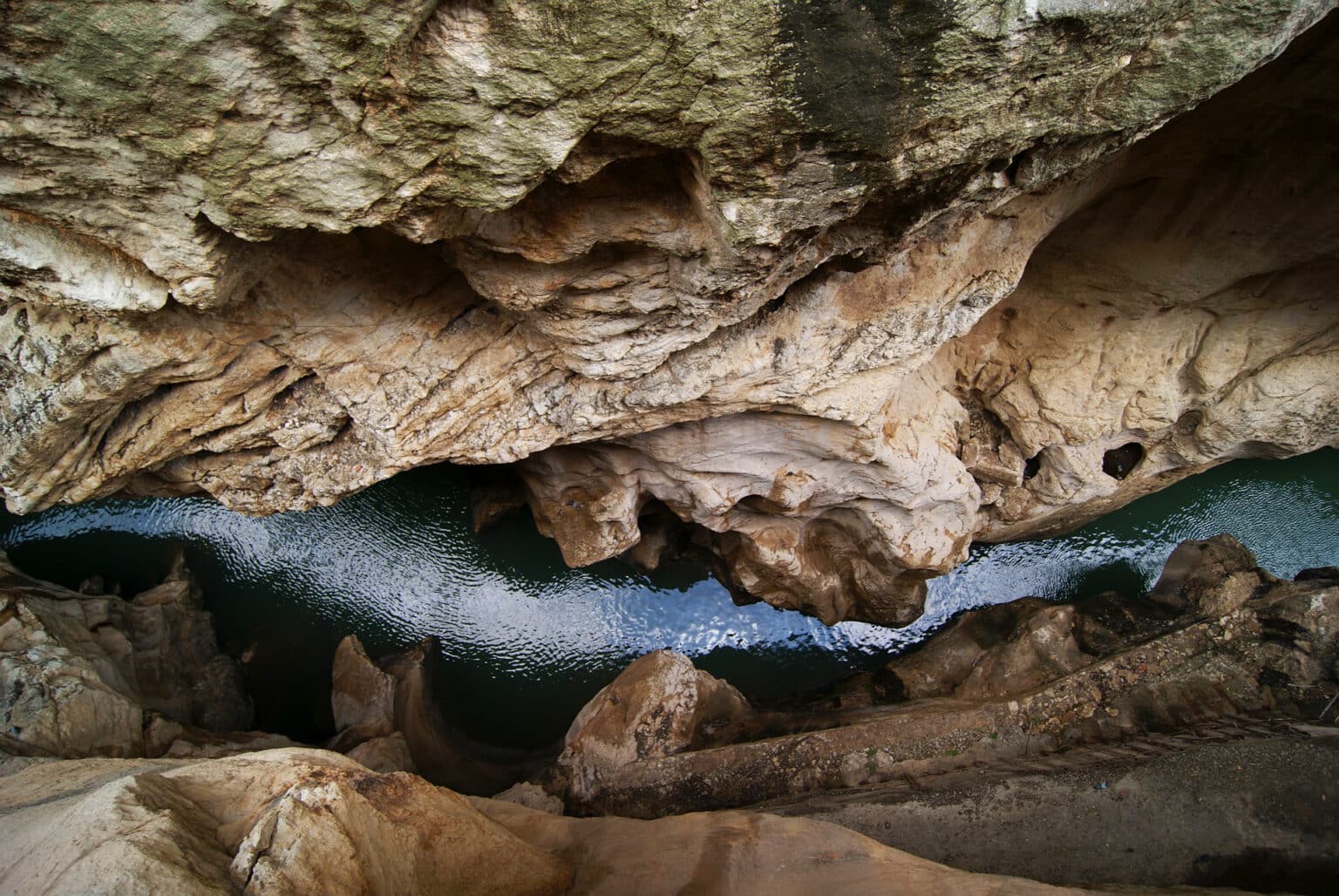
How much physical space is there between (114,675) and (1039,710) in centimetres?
521

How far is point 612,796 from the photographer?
4.21m

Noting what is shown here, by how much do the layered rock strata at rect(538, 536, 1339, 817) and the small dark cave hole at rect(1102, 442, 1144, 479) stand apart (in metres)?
1.30

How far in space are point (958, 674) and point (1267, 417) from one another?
2534 millimetres

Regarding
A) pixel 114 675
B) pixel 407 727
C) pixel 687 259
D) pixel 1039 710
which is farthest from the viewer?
pixel 407 727

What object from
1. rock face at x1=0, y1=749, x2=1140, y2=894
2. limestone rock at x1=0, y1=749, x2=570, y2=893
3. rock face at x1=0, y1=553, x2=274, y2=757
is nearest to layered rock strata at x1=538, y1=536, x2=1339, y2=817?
rock face at x1=0, y1=749, x2=1140, y2=894

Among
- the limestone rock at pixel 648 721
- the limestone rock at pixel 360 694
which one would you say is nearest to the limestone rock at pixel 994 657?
the limestone rock at pixel 648 721

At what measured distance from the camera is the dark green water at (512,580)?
6227mm

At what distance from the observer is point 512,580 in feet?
22.1

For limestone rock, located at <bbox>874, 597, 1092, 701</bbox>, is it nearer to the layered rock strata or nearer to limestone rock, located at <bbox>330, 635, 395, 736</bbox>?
the layered rock strata

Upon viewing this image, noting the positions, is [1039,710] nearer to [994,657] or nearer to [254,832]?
[994,657]

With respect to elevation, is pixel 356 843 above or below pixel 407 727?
above

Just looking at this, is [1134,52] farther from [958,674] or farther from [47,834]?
[958,674]

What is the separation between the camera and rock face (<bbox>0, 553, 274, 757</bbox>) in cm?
387

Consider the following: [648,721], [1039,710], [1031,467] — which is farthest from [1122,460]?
[648,721]
